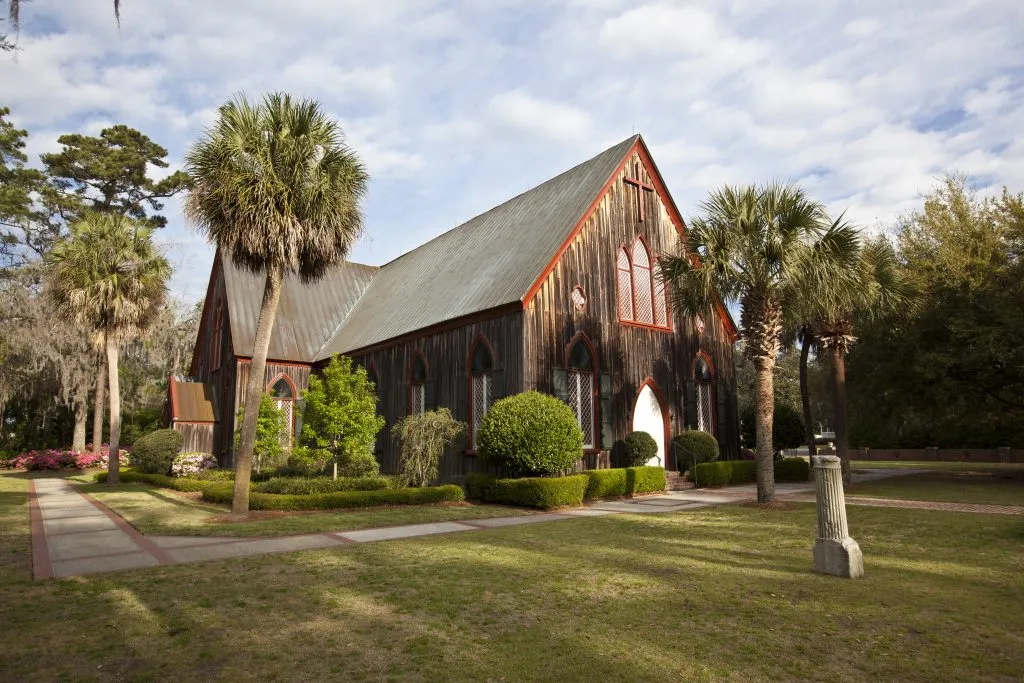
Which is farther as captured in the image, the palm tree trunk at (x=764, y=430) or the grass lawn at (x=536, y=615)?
the palm tree trunk at (x=764, y=430)

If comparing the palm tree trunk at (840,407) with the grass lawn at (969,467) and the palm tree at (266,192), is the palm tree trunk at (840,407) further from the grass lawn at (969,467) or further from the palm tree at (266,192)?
the palm tree at (266,192)

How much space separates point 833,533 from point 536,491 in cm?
827

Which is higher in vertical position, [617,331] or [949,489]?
[617,331]

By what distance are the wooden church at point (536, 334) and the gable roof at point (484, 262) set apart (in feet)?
0.32

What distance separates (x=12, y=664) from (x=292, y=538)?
6.14 m

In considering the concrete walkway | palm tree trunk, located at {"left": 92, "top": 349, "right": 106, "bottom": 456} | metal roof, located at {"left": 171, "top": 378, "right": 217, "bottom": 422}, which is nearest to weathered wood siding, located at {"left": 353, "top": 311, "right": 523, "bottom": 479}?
the concrete walkway

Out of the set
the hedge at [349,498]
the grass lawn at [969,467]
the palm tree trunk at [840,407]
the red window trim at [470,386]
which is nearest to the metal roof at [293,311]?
the red window trim at [470,386]

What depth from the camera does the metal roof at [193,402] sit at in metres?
27.1

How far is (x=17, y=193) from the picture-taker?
32.2 metres

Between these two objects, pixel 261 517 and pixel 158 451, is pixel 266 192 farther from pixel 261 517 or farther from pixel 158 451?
pixel 158 451

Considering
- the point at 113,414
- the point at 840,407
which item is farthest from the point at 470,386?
the point at 113,414

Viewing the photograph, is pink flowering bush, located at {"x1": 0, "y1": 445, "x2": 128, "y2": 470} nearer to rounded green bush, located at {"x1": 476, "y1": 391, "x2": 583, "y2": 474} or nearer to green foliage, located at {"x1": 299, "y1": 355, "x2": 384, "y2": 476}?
green foliage, located at {"x1": 299, "y1": 355, "x2": 384, "y2": 476}

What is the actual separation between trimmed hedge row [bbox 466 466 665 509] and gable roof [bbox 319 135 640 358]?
527 cm

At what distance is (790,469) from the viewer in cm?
2298
